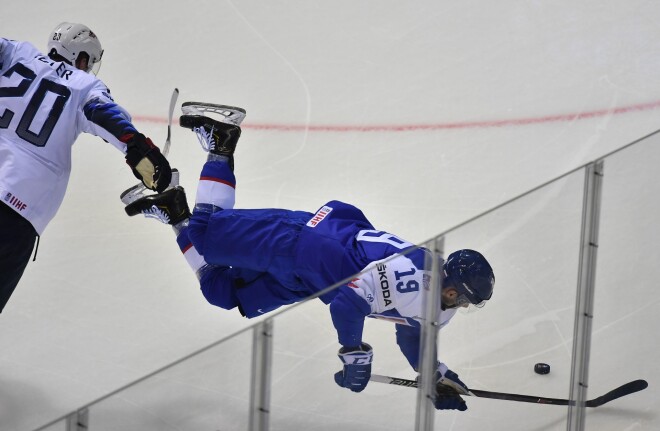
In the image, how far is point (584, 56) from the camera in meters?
6.42

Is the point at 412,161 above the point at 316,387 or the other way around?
above

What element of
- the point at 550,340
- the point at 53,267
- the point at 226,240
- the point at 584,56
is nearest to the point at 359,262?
the point at 226,240

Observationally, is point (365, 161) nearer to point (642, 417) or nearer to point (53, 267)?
point (53, 267)

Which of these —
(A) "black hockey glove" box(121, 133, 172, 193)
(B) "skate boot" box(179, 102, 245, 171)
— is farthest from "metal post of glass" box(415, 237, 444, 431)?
(B) "skate boot" box(179, 102, 245, 171)

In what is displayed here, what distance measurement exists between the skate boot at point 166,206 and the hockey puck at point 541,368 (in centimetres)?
195

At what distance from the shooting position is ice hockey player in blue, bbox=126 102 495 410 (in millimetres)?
2941

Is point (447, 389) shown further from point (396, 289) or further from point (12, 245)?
point (12, 245)

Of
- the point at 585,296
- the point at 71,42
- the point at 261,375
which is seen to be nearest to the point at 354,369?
the point at 261,375

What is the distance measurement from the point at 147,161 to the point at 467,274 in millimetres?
1886

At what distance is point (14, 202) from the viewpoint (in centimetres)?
437

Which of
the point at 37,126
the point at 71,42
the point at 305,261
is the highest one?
the point at 71,42

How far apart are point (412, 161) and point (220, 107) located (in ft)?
4.08

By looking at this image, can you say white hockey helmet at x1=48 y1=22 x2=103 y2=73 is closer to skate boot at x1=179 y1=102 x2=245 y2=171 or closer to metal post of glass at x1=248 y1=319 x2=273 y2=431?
skate boot at x1=179 y1=102 x2=245 y2=171

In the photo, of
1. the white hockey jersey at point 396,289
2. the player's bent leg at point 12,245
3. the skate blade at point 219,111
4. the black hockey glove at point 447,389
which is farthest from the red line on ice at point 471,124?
the black hockey glove at point 447,389
